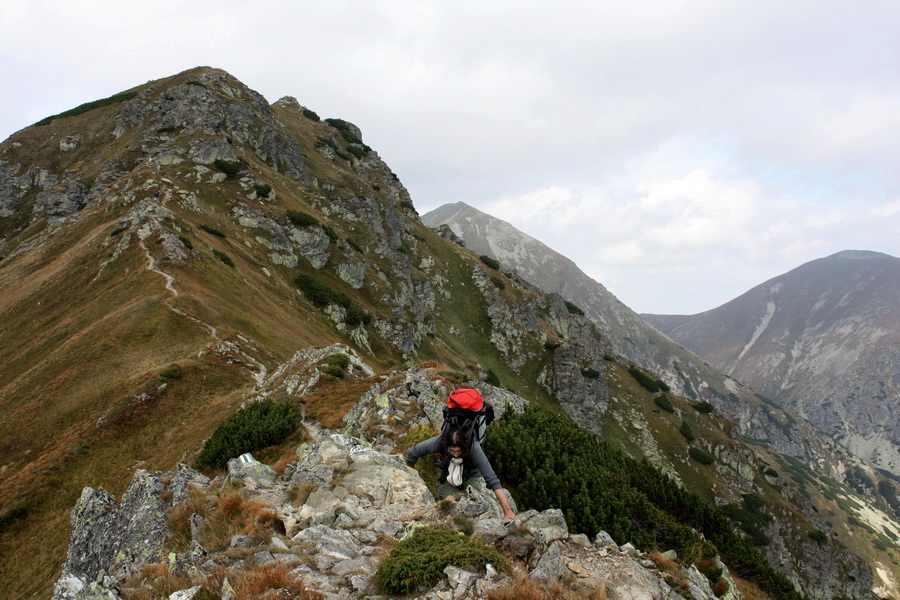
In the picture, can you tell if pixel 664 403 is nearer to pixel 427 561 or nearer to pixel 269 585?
pixel 427 561

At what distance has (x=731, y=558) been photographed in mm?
19859

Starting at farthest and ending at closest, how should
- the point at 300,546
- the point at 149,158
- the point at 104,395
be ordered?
the point at 149,158, the point at 104,395, the point at 300,546

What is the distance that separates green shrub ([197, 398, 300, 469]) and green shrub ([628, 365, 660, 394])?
323 feet

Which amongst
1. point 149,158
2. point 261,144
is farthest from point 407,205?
point 149,158

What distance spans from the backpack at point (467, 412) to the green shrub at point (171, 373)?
80.4 ft

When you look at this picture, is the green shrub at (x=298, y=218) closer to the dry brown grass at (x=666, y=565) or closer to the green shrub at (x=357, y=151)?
the green shrub at (x=357, y=151)

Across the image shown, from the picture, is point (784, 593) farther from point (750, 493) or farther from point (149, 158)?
point (149, 158)

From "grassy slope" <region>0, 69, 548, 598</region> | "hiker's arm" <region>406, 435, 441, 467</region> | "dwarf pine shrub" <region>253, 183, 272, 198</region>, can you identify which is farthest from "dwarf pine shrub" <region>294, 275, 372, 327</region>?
A: "hiker's arm" <region>406, 435, 441, 467</region>

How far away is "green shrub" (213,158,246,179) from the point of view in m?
66.1

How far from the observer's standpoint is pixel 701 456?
79812 millimetres

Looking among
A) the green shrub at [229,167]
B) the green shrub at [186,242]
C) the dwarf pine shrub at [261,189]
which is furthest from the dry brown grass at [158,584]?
the green shrub at [229,167]

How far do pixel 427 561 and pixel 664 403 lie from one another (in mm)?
98702

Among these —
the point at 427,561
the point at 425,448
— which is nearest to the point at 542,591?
the point at 427,561

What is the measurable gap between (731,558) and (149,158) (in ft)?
281
